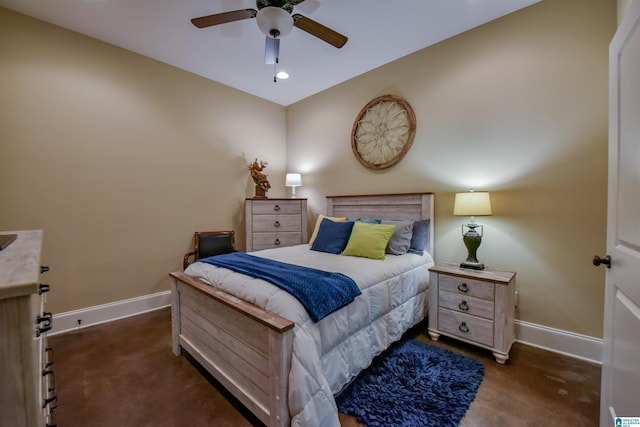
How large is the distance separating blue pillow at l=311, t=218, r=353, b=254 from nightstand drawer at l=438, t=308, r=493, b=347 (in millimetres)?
1067

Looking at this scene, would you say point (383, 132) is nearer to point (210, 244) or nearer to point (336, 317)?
point (336, 317)

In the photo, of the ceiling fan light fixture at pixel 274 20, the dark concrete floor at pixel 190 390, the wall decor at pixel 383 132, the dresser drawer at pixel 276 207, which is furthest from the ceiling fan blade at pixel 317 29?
the dark concrete floor at pixel 190 390

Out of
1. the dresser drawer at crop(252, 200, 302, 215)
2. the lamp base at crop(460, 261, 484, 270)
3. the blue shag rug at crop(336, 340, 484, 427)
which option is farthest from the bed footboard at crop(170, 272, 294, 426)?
the lamp base at crop(460, 261, 484, 270)

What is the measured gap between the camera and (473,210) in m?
2.28

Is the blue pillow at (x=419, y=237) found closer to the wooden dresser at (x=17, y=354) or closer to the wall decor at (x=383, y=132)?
the wall decor at (x=383, y=132)

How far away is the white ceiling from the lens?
229 centimetres

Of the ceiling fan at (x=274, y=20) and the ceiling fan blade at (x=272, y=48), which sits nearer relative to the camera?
the ceiling fan at (x=274, y=20)

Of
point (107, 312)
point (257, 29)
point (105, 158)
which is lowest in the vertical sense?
point (107, 312)

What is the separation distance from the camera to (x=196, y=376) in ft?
6.38

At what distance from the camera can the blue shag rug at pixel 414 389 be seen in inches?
60.3

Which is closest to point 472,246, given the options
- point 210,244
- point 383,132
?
point 383,132

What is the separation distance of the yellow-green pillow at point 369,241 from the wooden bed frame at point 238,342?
1.24 meters

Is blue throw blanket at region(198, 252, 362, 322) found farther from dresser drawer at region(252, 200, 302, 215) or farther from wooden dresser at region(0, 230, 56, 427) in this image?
dresser drawer at region(252, 200, 302, 215)

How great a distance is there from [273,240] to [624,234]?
10.5 feet
